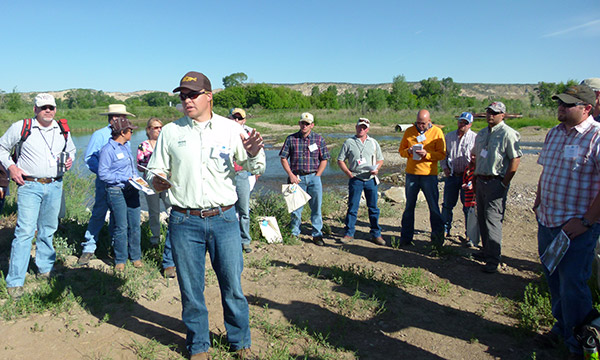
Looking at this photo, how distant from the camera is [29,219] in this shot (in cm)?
408

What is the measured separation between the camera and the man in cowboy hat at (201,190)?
2801 millimetres

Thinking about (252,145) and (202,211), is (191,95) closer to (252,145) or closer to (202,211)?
(252,145)

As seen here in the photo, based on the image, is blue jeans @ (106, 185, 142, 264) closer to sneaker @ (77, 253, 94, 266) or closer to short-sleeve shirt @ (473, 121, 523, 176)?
sneaker @ (77, 253, 94, 266)

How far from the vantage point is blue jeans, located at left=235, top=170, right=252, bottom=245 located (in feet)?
17.5

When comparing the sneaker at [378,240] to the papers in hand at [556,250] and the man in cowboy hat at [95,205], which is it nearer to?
the papers in hand at [556,250]

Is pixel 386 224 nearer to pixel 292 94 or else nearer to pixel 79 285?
pixel 79 285

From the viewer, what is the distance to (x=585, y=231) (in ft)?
9.17

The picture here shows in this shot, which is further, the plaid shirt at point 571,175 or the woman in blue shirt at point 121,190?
the woman in blue shirt at point 121,190

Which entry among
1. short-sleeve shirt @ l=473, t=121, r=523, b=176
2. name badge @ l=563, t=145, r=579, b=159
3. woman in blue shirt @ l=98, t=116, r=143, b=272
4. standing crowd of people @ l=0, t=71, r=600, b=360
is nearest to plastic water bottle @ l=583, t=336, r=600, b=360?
standing crowd of people @ l=0, t=71, r=600, b=360

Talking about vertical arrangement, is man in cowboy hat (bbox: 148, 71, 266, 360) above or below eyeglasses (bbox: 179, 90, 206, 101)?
below

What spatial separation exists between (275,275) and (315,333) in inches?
58.9

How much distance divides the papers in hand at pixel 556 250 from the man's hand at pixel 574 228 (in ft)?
0.11

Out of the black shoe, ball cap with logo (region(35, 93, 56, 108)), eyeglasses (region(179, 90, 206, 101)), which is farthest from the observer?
the black shoe

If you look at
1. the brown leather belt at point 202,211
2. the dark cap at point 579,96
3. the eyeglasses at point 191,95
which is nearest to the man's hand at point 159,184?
the brown leather belt at point 202,211
